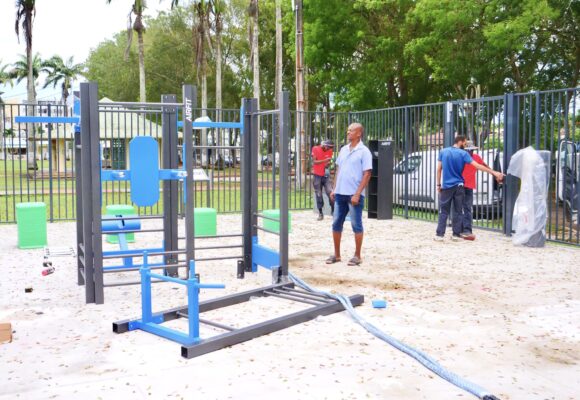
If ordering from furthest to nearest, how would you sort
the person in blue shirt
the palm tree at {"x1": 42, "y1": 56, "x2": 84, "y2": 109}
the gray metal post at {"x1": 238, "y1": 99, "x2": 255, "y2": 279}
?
the palm tree at {"x1": 42, "y1": 56, "x2": 84, "y2": 109}, the person in blue shirt, the gray metal post at {"x1": 238, "y1": 99, "x2": 255, "y2": 279}

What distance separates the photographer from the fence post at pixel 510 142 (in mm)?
11320

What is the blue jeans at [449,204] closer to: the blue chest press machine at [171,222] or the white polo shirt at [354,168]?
the white polo shirt at [354,168]

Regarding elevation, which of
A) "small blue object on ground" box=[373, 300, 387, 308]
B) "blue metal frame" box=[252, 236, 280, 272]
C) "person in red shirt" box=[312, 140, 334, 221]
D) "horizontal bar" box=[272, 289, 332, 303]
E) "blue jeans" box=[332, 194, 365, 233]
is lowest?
"small blue object on ground" box=[373, 300, 387, 308]

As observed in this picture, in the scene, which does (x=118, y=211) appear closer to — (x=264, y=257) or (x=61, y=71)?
(x=264, y=257)

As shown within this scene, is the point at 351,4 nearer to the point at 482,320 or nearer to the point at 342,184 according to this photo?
the point at 342,184

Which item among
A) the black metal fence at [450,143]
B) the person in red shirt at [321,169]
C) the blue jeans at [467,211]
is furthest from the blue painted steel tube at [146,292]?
the person in red shirt at [321,169]

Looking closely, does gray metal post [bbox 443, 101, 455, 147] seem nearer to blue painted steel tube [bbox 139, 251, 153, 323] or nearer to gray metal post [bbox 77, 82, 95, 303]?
gray metal post [bbox 77, 82, 95, 303]

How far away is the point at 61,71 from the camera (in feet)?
254

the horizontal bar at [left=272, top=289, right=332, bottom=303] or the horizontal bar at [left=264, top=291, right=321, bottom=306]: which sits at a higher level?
the horizontal bar at [left=272, top=289, right=332, bottom=303]

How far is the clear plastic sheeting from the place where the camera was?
33.7ft

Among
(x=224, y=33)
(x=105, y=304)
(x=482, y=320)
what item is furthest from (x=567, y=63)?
(x=224, y=33)

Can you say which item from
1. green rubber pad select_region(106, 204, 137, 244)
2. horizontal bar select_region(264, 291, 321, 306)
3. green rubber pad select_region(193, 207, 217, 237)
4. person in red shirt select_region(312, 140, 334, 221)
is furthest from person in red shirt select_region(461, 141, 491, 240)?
green rubber pad select_region(106, 204, 137, 244)

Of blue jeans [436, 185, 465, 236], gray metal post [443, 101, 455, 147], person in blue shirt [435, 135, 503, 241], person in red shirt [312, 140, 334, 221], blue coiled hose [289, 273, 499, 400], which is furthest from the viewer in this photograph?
person in red shirt [312, 140, 334, 221]

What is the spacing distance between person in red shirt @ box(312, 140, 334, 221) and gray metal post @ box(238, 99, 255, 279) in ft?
17.8
